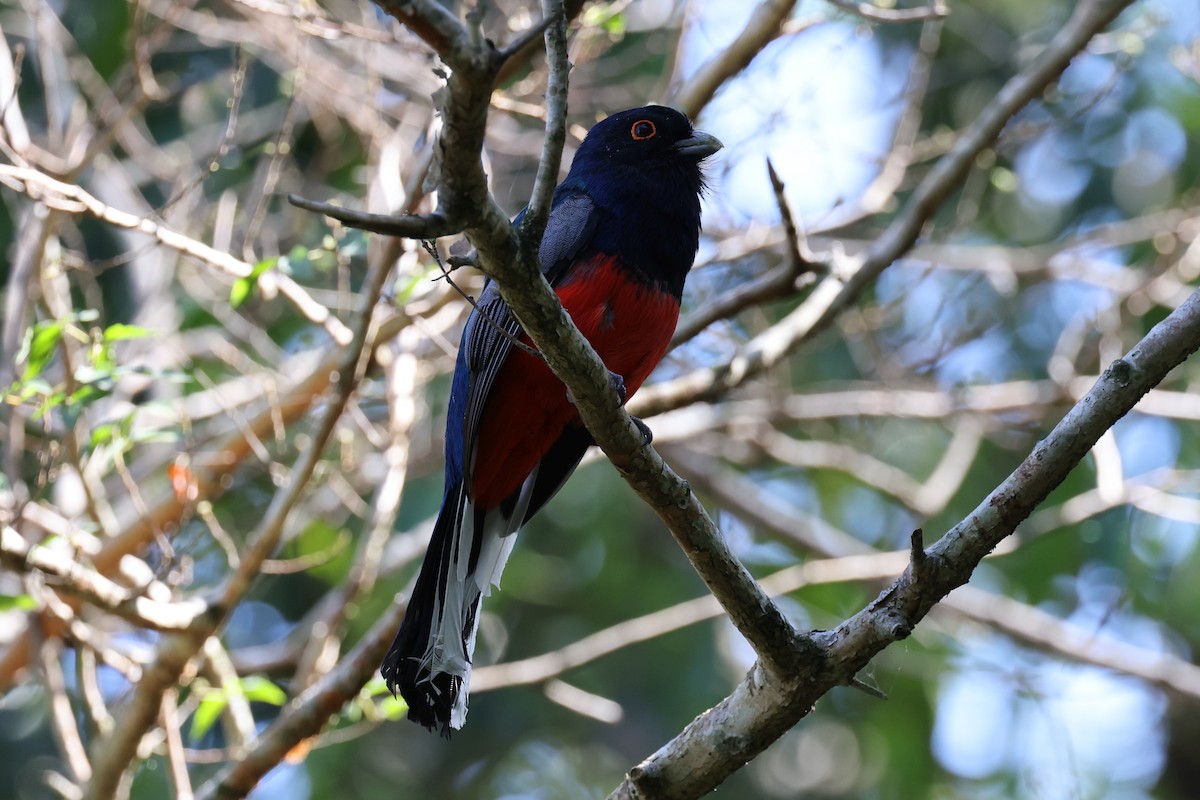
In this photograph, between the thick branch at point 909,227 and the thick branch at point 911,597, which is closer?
the thick branch at point 911,597

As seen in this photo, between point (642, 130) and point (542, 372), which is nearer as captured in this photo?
point (542, 372)

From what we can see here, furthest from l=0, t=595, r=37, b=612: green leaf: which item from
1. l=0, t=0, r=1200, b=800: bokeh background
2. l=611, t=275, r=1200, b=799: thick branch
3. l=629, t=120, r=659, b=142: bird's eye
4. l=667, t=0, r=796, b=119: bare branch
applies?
l=667, t=0, r=796, b=119: bare branch

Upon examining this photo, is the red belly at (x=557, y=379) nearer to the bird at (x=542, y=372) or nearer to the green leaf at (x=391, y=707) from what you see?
the bird at (x=542, y=372)

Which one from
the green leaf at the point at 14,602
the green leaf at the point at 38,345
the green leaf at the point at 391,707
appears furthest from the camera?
the green leaf at the point at 391,707

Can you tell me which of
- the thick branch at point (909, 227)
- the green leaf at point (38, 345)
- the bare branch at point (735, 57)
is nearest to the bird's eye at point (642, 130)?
the bare branch at point (735, 57)

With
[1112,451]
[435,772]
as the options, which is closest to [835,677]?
[1112,451]

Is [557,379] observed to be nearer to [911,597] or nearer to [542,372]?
[542,372]

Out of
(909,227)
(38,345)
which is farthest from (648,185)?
(38,345)

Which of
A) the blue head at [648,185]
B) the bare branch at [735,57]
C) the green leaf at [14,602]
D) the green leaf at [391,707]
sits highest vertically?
the bare branch at [735,57]
